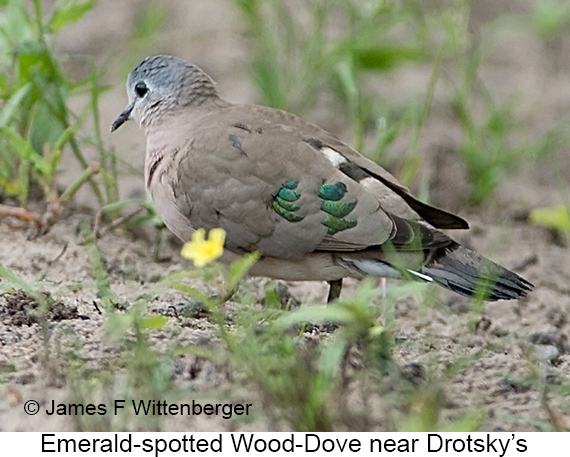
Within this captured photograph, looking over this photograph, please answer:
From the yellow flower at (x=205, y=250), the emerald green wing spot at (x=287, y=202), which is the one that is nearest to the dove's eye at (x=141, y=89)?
the emerald green wing spot at (x=287, y=202)

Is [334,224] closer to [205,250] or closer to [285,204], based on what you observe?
[285,204]

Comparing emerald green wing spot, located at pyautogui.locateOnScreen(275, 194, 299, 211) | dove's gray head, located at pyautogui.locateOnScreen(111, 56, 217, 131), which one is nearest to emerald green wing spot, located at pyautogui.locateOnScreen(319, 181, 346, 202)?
emerald green wing spot, located at pyautogui.locateOnScreen(275, 194, 299, 211)

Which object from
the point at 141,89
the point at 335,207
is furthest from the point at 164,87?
the point at 335,207

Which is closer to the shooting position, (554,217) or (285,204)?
(285,204)

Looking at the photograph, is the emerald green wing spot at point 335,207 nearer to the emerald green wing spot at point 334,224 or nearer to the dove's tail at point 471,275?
the emerald green wing spot at point 334,224

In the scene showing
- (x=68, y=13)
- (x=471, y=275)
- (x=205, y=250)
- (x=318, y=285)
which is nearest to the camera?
(x=205, y=250)

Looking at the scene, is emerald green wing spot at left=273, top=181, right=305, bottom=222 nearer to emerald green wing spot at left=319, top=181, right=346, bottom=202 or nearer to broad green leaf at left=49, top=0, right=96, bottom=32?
emerald green wing spot at left=319, top=181, right=346, bottom=202

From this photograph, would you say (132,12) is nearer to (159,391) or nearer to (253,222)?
(253,222)

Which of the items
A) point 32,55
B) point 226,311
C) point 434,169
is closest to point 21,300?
point 226,311
